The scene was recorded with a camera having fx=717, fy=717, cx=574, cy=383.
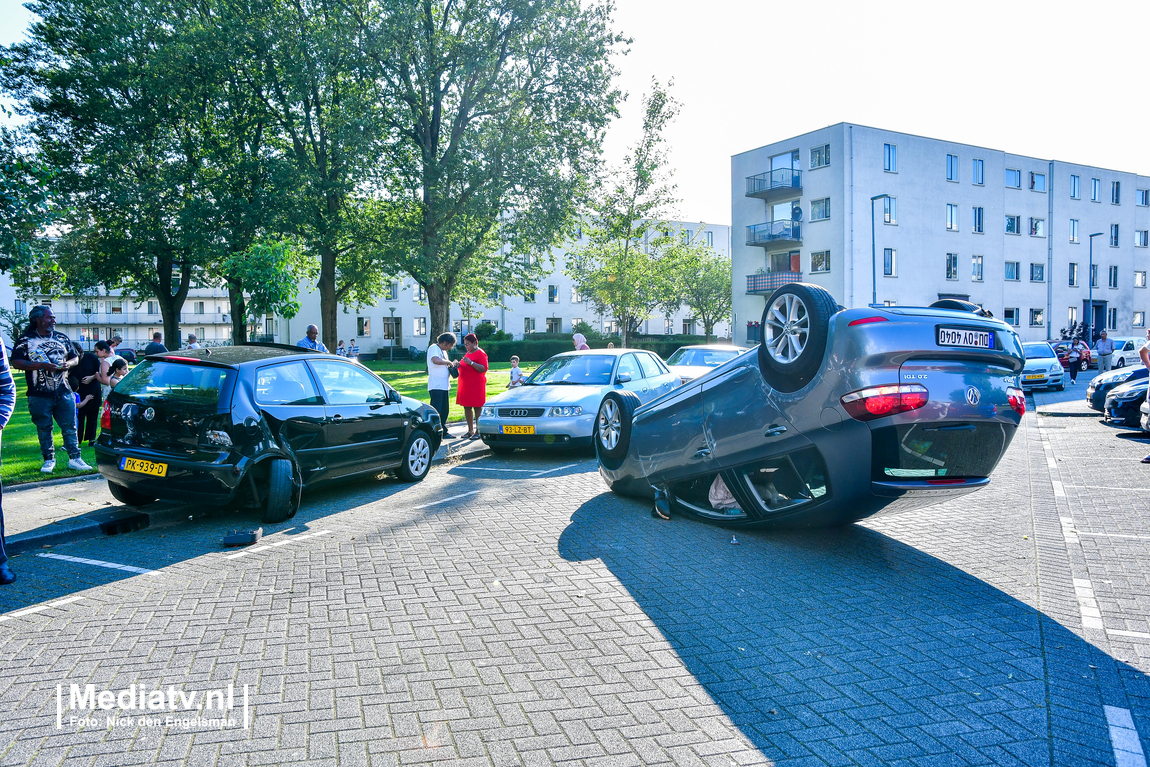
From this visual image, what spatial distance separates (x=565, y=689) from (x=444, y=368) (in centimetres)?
910

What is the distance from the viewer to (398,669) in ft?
11.9

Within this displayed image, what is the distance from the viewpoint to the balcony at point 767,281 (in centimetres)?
4466

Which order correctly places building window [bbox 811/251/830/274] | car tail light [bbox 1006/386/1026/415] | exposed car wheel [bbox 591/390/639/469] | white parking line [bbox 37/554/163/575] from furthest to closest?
building window [bbox 811/251/830/274] → exposed car wheel [bbox 591/390/639/469] → white parking line [bbox 37/554/163/575] → car tail light [bbox 1006/386/1026/415]

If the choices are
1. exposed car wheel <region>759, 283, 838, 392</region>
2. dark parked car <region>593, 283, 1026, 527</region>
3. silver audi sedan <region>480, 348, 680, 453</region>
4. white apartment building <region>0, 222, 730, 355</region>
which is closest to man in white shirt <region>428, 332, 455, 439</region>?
silver audi sedan <region>480, 348, 680, 453</region>

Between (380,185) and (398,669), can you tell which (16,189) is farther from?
(398,669)

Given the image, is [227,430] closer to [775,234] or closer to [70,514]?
[70,514]

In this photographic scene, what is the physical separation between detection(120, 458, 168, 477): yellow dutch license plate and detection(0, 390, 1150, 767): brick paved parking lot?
58cm

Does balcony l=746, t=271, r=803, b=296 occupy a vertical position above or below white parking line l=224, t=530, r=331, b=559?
above

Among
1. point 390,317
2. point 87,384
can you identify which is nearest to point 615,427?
point 87,384

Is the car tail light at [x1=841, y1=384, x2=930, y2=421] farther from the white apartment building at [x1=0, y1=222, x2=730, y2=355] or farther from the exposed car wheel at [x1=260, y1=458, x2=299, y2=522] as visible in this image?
the white apartment building at [x1=0, y1=222, x2=730, y2=355]

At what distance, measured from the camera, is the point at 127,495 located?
7059 mm

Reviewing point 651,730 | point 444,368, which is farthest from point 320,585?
point 444,368

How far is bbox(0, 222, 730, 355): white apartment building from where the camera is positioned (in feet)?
195

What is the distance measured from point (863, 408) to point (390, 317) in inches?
2320
